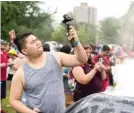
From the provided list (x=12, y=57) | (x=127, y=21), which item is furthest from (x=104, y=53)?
(x=127, y=21)

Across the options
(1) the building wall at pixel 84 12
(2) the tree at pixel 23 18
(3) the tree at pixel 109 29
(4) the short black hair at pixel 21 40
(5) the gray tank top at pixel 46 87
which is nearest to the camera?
(5) the gray tank top at pixel 46 87

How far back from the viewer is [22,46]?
12.3ft

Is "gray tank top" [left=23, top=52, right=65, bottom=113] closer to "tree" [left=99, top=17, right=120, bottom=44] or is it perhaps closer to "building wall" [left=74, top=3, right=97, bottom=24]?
"tree" [left=99, top=17, right=120, bottom=44]

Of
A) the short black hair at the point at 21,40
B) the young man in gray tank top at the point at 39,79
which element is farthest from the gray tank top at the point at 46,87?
the short black hair at the point at 21,40

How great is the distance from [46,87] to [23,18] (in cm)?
3918

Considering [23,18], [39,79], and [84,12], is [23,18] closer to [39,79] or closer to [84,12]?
[84,12]

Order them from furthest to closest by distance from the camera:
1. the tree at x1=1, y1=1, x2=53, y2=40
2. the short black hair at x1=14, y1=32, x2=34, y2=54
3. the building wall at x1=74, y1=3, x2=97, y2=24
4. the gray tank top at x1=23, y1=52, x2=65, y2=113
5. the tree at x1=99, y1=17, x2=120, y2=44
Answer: the tree at x1=1, y1=1, x2=53, y2=40, the building wall at x1=74, y1=3, x2=97, y2=24, the tree at x1=99, y1=17, x2=120, y2=44, the short black hair at x1=14, y1=32, x2=34, y2=54, the gray tank top at x1=23, y1=52, x2=65, y2=113

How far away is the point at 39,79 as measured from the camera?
11.7 ft

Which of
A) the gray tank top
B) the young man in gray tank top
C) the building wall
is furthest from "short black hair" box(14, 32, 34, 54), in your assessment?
the building wall

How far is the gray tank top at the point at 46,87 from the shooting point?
3576 millimetres

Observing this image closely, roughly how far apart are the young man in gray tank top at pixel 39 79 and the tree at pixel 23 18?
103 feet

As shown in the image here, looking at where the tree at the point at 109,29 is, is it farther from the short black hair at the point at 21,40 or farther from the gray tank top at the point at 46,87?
the gray tank top at the point at 46,87

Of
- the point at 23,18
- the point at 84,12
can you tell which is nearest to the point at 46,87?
the point at 84,12

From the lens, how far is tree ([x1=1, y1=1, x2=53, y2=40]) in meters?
36.9
